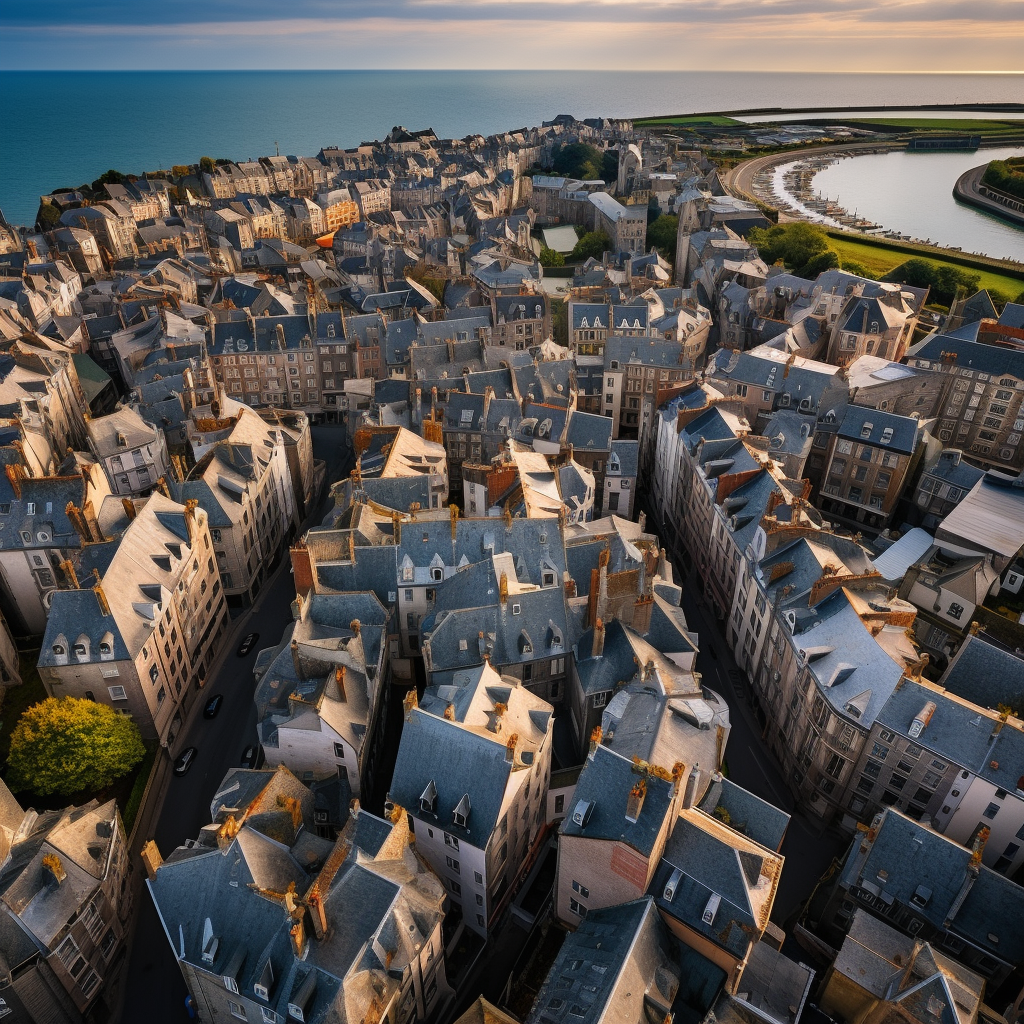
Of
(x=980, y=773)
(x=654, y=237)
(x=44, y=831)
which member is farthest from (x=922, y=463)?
(x=654, y=237)

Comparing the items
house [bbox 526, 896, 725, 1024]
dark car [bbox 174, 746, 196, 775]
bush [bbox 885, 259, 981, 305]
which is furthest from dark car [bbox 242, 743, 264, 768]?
bush [bbox 885, 259, 981, 305]

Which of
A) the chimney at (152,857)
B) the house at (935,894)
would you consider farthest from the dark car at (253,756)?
the house at (935,894)

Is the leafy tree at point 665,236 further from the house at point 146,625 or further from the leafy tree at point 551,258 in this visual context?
the house at point 146,625

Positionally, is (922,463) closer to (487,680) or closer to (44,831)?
(487,680)

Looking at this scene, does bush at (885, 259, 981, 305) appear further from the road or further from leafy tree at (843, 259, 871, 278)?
the road

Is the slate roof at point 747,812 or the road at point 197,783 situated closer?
the road at point 197,783
